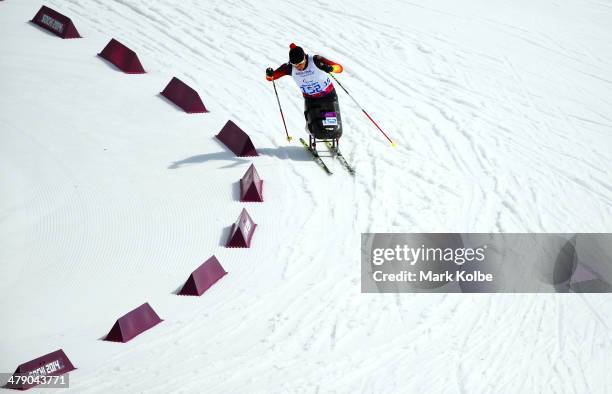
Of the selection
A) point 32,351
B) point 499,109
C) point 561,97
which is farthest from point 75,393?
point 561,97

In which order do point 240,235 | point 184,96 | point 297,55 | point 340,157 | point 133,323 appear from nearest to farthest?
1. point 133,323
2. point 240,235
3. point 297,55
4. point 340,157
5. point 184,96

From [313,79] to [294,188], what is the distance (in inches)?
65.1

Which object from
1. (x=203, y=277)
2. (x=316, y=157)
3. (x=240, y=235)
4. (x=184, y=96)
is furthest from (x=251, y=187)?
(x=184, y=96)

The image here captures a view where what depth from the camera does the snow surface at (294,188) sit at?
8.57 m

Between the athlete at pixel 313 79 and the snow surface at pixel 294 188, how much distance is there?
848 mm

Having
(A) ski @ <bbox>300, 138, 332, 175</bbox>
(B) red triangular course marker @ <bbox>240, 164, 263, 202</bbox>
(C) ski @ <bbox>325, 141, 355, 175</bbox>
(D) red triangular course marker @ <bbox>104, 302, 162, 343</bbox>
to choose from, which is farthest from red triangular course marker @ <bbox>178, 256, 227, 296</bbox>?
(C) ski @ <bbox>325, 141, 355, 175</bbox>

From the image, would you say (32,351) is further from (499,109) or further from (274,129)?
(499,109)

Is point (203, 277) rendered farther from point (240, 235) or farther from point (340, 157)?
point (340, 157)

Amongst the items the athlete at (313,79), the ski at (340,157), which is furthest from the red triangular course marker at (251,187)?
the ski at (340,157)

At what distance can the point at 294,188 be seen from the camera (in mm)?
12227

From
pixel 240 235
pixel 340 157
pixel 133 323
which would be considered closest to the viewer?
pixel 133 323

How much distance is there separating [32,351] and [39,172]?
14.6 feet

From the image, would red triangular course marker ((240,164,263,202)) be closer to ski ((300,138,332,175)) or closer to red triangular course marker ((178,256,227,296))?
ski ((300,138,332,175))

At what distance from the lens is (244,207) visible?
11.7m
